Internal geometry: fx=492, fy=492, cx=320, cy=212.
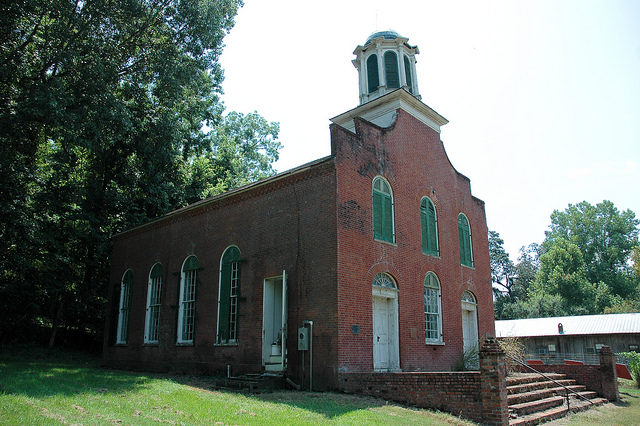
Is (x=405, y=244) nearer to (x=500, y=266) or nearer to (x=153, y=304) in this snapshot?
(x=153, y=304)

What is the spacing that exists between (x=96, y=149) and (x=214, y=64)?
610cm

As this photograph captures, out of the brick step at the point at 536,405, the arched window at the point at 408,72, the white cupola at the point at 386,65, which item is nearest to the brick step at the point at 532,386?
the brick step at the point at 536,405

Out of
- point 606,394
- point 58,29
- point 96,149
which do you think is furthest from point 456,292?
point 58,29

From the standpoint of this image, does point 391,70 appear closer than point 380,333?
No

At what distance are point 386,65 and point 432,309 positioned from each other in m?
9.54

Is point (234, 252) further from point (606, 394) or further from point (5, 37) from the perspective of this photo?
point (606, 394)

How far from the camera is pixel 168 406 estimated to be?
9.98 meters

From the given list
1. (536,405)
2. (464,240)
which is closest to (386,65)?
(464,240)

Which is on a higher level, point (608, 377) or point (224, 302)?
point (224, 302)

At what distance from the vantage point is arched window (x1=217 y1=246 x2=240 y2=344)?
16.6 m

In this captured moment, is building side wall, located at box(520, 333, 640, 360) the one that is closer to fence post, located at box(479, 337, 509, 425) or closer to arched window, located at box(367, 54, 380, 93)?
arched window, located at box(367, 54, 380, 93)

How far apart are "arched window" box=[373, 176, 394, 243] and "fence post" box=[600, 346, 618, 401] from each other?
8466 millimetres

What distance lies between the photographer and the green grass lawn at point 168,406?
8617mm

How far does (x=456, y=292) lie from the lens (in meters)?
18.5
